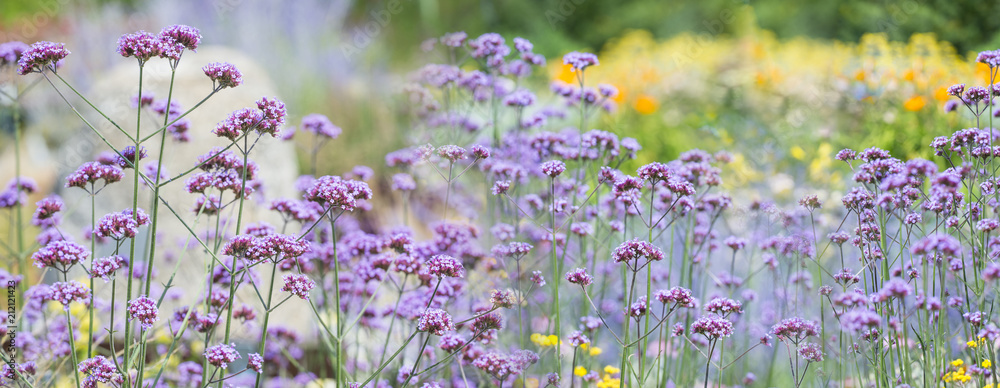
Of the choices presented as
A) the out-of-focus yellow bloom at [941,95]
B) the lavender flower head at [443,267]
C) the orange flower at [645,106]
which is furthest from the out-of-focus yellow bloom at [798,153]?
the lavender flower head at [443,267]

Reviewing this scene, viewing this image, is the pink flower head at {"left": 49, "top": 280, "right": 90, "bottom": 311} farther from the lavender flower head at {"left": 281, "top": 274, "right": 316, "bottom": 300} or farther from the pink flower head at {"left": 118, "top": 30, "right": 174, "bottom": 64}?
the pink flower head at {"left": 118, "top": 30, "right": 174, "bottom": 64}

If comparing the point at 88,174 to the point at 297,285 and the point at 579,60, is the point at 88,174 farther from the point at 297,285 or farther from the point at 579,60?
the point at 579,60

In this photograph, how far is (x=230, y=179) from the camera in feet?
7.78

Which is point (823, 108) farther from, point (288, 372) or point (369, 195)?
point (369, 195)

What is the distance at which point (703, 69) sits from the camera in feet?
33.9

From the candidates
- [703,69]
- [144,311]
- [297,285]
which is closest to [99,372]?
[144,311]

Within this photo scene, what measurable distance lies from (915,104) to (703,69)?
4834mm

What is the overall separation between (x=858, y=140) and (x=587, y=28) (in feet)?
41.5

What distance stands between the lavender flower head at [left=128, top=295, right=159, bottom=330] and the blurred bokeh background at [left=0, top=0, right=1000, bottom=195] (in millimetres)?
3024

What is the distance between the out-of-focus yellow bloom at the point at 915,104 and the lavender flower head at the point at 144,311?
17.9ft

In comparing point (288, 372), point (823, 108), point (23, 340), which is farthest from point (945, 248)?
point (823, 108)

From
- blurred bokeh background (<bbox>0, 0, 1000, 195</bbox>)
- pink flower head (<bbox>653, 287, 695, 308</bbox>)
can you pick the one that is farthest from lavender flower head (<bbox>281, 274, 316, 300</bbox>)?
blurred bokeh background (<bbox>0, 0, 1000, 195</bbox>)

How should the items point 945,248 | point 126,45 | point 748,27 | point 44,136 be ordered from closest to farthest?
point 945,248 → point 126,45 → point 44,136 → point 748,27

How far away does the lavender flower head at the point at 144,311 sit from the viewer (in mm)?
2020
